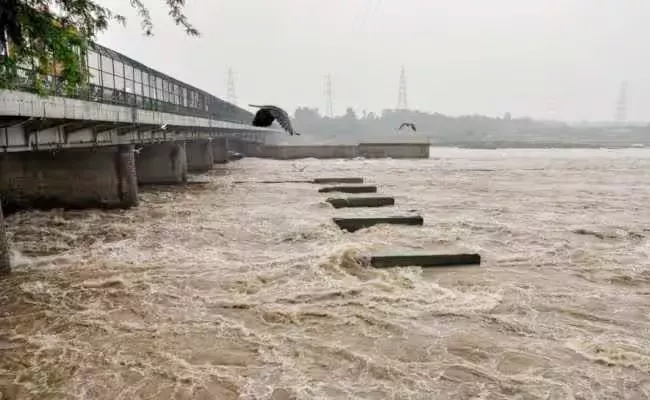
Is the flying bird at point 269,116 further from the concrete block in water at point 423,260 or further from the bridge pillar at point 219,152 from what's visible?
the bridge pillar at point 219,152

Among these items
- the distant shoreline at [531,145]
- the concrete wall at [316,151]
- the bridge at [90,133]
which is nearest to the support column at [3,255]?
the bridge at [90,133]

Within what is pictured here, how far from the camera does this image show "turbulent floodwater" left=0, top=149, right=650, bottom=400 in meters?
7.77

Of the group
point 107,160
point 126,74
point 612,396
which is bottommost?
point 612,396

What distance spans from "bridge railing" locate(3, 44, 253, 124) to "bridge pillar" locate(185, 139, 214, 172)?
46.3ft

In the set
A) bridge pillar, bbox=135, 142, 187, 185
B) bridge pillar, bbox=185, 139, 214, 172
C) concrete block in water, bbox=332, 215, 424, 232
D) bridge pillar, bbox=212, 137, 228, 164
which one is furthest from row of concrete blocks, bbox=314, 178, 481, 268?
bridge pillar, bbox=212, 137, 228, 164

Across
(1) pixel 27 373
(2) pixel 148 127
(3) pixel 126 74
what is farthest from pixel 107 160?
(1) pixel 27 373

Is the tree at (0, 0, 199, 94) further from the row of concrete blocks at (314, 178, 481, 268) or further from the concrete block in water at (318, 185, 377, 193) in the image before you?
the concrete block in water at (318, 185, 377, 193)

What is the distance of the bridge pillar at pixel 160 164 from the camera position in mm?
37750

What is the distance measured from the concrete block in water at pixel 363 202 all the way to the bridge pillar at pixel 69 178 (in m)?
9.92

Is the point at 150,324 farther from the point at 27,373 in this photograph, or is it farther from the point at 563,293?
the point at 563,293

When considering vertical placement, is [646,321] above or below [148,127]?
below

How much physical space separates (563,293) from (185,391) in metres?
8.55

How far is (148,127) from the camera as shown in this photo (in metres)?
27.4

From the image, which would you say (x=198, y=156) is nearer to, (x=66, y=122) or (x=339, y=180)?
(x=339, y=180)
